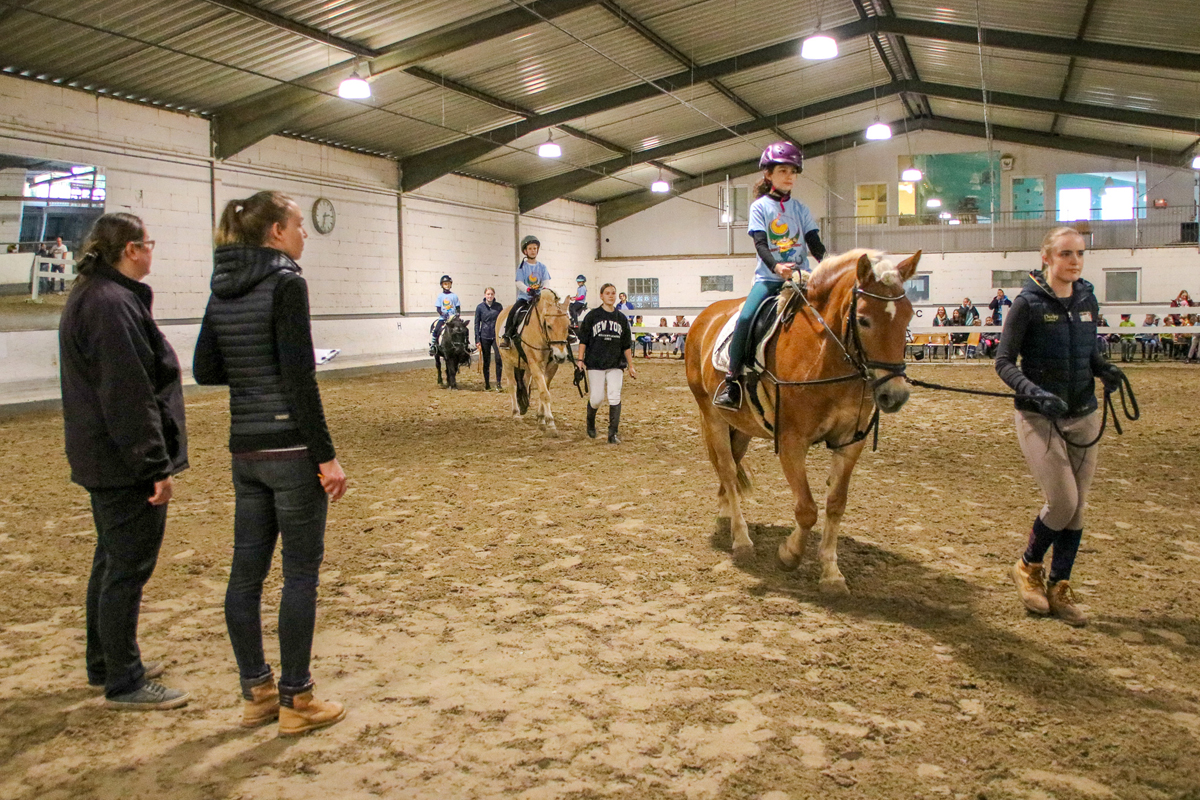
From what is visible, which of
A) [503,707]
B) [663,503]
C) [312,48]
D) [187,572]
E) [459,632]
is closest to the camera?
[503,707]

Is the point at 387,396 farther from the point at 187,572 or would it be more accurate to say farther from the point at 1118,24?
the point at 1118,24

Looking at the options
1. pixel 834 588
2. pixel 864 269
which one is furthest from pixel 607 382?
pixel 864 269

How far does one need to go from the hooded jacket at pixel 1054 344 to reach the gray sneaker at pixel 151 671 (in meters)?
4.06

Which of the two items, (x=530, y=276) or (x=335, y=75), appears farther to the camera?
(x=335, y=75)

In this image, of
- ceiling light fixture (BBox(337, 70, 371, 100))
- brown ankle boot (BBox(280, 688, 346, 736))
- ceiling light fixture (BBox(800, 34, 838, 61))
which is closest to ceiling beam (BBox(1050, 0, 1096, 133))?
ceiling light fixture (BBox(800, 34, 838, 61))

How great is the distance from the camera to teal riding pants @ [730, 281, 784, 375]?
554cm

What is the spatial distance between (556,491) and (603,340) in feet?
9.62

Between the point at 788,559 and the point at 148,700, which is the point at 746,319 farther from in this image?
the point at 148,700

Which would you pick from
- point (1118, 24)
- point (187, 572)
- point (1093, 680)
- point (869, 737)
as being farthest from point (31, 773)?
point (1118, 24)

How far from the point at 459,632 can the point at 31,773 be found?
6.00 feet

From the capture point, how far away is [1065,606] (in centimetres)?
440

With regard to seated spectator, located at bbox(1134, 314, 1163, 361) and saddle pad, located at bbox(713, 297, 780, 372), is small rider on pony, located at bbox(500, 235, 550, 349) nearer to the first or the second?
saddle pad, located at bbox(713, 297, 780, 372)

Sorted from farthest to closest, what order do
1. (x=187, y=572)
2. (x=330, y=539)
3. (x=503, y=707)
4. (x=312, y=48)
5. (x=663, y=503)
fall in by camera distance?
1. (x=312, y=48)
2. (x=663, y=503)
3. (x=330, y=539)
4. (x=187, y=572)
5. (x=503, y=707)

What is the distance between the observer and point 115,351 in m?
3.33
